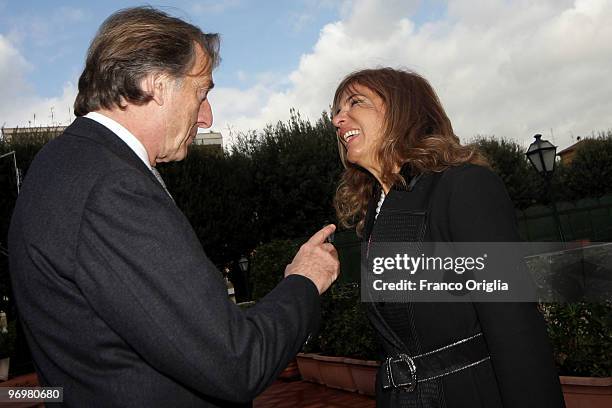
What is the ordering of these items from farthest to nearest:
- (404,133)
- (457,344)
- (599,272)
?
(599,272) → (404,133) → (457,344)

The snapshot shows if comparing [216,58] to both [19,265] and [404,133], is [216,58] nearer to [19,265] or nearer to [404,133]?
[19,265]

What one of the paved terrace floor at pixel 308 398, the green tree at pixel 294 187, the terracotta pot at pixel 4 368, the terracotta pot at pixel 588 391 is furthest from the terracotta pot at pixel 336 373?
the green tree at pixel 294 187

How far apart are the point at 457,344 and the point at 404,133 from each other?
3.22 ft

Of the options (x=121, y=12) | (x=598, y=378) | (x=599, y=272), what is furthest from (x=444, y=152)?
(x=599, y=272)

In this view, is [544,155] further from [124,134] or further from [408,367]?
[124,134]

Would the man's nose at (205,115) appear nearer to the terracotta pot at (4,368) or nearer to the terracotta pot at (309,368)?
the terracotta pot at (309,368)

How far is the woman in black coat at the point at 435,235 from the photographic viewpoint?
188 cm

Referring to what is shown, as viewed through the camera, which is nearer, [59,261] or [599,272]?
[59,261]

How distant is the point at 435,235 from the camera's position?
84.0 inches

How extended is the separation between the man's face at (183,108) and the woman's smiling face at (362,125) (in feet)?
3.62

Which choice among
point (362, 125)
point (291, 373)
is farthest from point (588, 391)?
point (291, 373)

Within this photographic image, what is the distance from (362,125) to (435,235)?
0.80 metres

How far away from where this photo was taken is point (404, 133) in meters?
2.53

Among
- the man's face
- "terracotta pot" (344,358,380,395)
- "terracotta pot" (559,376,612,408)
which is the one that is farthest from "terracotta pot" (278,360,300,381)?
the man's face
